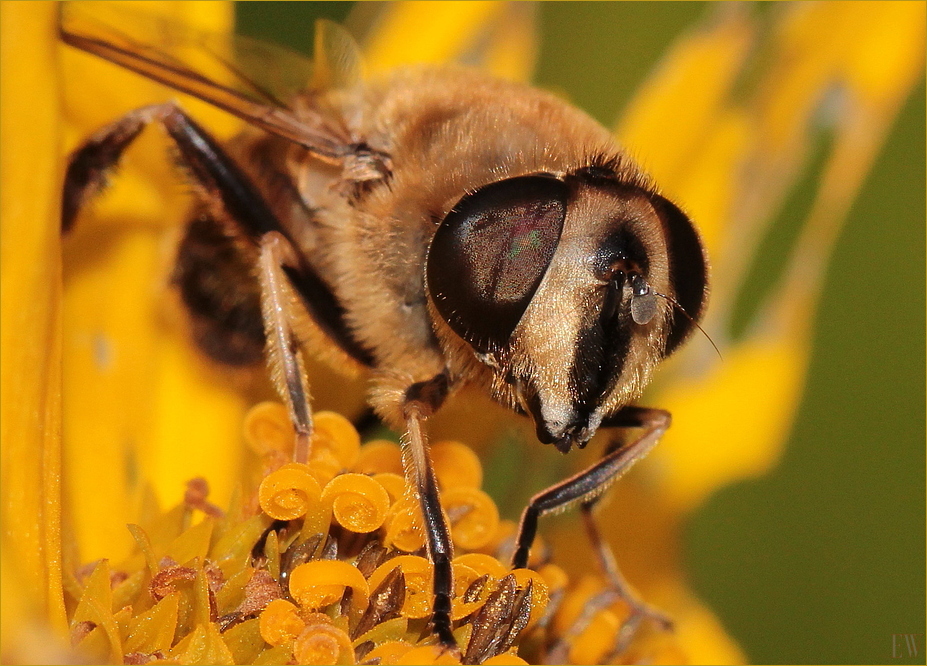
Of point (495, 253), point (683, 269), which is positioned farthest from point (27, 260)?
point (683, 269)

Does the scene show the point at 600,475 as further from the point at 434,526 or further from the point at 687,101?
the point at 687,101

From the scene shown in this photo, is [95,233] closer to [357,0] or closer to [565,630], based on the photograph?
[357,0]

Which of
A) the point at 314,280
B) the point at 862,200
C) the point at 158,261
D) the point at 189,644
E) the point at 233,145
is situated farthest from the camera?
the point at 862,200

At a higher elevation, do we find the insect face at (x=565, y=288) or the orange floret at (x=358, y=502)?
the insect face at (x=565, y=288)

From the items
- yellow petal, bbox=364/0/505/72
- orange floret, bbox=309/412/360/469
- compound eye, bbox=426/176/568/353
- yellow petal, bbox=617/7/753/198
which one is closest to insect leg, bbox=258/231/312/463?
orange floret, bbox=309/412/360/469

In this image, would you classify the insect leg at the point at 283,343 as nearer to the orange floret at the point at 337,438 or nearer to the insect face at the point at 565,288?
the orange floret at the point at 337,438

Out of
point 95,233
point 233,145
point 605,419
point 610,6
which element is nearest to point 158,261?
point 95,233

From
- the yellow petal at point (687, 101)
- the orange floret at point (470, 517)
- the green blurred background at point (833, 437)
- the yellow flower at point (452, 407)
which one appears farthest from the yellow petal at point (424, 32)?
the orange floret at point (470, 517)
